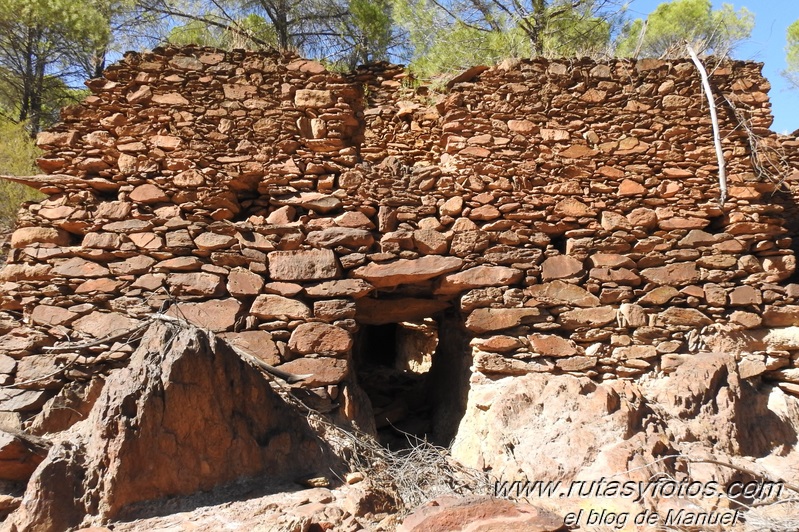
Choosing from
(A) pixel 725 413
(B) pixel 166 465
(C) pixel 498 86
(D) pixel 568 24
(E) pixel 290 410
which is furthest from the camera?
(D) pixel 568 24

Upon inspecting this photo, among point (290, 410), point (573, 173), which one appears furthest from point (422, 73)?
point (290, 410)

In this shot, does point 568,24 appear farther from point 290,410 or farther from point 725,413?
point 290,410

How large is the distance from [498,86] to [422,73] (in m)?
0.64

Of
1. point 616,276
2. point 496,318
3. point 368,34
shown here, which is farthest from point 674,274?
point 368,34

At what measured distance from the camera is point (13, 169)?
6.29 meters

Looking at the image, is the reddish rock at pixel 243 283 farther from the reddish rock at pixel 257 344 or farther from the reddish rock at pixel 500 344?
the reddish rock at pixel 500 344

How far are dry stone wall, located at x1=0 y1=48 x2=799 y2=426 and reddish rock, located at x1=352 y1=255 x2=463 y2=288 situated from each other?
0.02 meters

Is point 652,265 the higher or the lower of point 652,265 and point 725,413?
the higher

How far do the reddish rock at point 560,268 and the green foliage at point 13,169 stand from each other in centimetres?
536

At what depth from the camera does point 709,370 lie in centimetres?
401

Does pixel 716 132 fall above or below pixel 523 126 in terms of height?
above

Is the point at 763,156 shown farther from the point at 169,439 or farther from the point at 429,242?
→ the point at 169,439

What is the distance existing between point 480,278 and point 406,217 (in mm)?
666

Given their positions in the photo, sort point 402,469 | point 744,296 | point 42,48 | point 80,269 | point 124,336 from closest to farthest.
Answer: point 402,469 < point 124,336 < point 80,269 < point 744,296 < point 42,48
